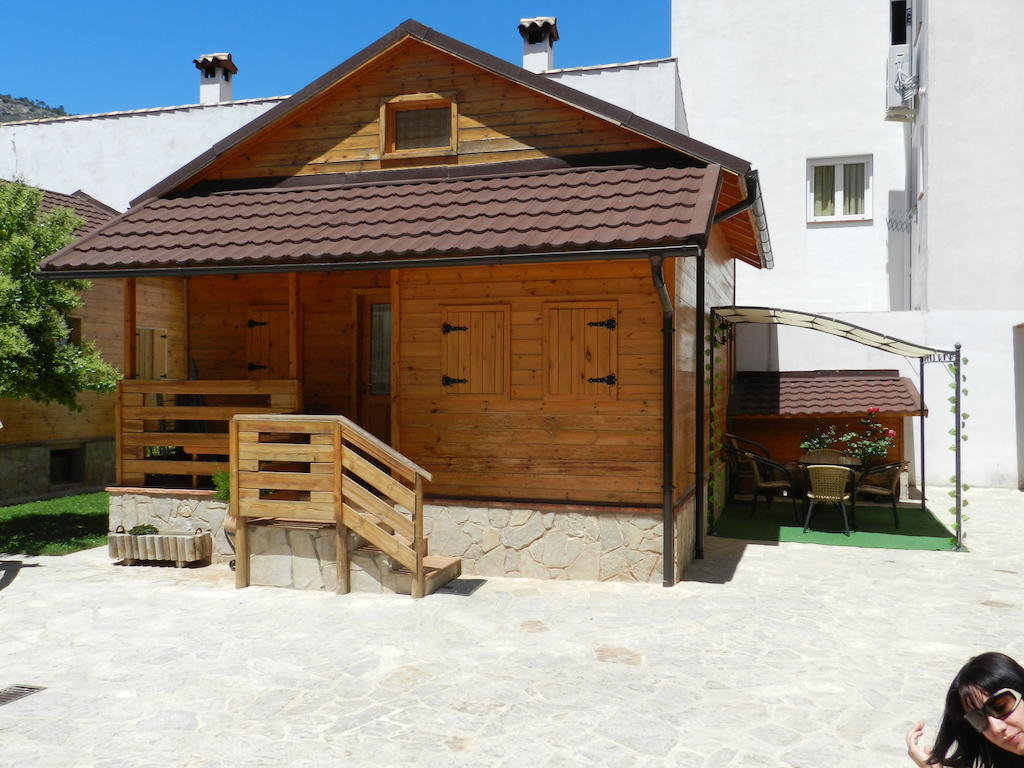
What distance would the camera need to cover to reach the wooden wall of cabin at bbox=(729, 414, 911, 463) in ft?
48.3

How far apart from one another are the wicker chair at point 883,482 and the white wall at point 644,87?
9.27 metres

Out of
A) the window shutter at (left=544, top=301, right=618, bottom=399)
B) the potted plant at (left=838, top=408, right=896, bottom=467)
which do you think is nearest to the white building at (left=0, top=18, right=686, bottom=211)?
the potted plant at (left=838, top=408, right=896, bottom=467)

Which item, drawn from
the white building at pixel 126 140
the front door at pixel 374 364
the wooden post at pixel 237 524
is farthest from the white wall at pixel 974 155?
the wooden post at pixel 237 524

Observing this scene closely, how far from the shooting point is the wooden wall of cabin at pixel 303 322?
10.7 m

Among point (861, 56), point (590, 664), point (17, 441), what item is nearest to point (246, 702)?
point (590, 664)

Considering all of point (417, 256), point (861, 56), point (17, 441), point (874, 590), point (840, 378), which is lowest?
point (874, 590)

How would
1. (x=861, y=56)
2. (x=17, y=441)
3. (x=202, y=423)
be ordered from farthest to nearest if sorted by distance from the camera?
(x=861, y=56)
(x=17, y=441)
(x=202, y=423)

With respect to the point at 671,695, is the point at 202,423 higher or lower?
higher

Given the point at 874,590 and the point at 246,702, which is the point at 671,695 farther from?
the point at 874,590

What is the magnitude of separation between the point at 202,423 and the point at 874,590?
7.56m

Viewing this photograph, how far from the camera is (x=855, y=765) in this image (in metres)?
4.55

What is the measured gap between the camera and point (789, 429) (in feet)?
49.4

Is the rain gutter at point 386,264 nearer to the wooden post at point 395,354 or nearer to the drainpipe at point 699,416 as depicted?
the wooden post at point 395,354

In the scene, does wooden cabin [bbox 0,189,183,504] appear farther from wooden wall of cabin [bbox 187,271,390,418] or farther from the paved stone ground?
the paved stone ground
